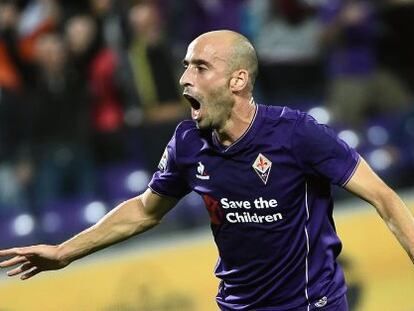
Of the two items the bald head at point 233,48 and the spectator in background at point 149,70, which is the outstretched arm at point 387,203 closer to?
the bald head at point 233,48

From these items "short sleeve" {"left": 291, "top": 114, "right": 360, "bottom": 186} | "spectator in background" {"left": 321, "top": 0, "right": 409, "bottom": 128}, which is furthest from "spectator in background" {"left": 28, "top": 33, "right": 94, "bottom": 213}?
"short sleeve" {"left": 291, "top": 114, "right": 360, "bottom": 186}

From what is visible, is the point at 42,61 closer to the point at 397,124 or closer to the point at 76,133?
the point at 76,133

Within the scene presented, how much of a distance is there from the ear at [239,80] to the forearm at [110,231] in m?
0.69

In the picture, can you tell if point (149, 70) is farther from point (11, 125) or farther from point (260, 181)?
point (260, 181)

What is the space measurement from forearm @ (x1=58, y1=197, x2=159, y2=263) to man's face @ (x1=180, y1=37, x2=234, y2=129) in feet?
1.83

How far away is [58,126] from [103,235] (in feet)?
8.87

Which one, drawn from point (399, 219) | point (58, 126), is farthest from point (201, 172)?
point (58, 126)

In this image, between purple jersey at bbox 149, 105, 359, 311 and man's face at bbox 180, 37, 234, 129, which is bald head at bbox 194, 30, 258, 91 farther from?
purple jersey at bbox 149, 105, 359, 311

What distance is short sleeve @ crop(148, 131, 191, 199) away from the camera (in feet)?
12.6

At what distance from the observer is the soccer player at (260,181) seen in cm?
357

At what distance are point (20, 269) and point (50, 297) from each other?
5.98ft

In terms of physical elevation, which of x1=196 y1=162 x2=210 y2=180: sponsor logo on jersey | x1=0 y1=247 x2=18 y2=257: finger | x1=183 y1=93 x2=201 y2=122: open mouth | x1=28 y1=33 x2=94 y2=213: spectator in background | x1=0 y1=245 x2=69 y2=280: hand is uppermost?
x1=28 y1=33 x2=94 y2=213: spectator in background

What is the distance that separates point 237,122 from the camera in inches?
145

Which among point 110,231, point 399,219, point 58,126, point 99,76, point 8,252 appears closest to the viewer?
point 399,219
